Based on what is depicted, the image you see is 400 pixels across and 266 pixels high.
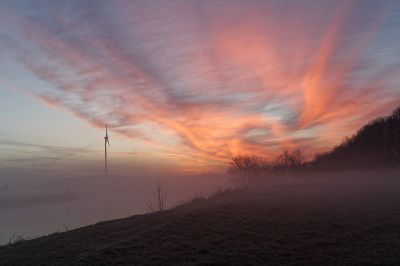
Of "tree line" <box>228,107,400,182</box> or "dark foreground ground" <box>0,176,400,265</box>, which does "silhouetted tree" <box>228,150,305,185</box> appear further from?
"dark foreground ground" <box>0,176,400,265</box>

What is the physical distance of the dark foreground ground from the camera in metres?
16.6

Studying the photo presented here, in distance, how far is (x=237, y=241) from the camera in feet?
64.7

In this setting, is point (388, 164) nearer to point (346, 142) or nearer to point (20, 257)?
point (346, 142)

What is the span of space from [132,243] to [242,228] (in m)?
7.05

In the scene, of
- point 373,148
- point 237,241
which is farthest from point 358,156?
point 237,241

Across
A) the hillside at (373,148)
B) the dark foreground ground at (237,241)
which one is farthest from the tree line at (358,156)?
the dark foreground ground at (237,241)

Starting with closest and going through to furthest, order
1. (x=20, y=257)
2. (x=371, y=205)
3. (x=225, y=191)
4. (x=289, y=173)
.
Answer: (x=20, y=257) → (x=371, y=205) → (x=225, y=191) → (x=289, y=173)

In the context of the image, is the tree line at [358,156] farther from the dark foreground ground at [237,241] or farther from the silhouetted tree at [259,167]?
the dark foreground ground at [237,241]

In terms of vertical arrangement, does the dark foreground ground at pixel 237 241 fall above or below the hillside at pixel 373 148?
below

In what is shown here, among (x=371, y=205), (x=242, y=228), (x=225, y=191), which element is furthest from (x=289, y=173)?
(x=242, y=228)

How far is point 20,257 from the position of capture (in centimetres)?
1938

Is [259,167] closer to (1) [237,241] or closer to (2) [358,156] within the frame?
(2) [358,156]

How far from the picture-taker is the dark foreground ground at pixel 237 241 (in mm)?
16625

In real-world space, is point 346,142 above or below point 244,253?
above
